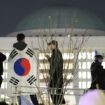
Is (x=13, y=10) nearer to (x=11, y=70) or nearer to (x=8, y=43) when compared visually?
(x=8, y=43)

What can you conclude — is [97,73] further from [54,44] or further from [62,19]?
[62,19]

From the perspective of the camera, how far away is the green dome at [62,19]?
8648 millimetres

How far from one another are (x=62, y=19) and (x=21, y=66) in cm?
296

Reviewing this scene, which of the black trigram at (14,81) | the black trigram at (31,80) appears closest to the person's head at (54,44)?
the black trigram at (31,80)

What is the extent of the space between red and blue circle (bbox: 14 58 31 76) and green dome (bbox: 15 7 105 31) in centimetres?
269

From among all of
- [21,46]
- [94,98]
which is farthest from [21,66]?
[94,98]

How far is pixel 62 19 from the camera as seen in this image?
866cm

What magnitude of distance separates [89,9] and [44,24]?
1163mm

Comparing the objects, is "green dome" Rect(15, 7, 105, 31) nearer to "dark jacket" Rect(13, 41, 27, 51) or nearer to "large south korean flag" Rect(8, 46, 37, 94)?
"dark jacket" Rect(13, 41, 27, 51)

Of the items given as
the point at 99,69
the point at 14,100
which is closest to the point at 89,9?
the point at 99,69

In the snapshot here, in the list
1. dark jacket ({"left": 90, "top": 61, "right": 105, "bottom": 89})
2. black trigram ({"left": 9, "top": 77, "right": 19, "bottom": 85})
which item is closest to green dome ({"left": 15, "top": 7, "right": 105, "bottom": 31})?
dark jacket ({"left": 90, "top": 61, "right": 105, "bottom": 89})

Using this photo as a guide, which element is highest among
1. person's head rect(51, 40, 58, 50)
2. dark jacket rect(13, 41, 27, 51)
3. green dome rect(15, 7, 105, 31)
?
green dome rect(15, 7, 105, 31)

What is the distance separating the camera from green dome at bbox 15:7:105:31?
28.4 ft

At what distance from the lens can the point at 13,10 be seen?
893cm
